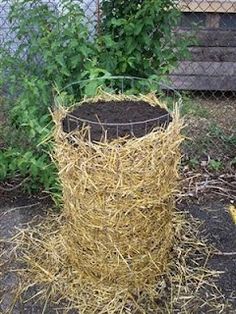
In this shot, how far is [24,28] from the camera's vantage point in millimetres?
3732

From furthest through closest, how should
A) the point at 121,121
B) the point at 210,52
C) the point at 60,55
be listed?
the point at 210,52
the point at 60,55
the point at 121,121

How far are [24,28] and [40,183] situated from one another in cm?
107

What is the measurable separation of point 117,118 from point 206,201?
135 centimetres

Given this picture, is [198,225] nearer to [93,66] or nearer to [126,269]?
[126,269]

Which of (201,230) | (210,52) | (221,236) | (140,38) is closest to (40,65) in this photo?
(140,38)

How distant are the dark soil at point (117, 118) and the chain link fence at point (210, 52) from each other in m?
2.35

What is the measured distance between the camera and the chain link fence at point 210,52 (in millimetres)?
5543

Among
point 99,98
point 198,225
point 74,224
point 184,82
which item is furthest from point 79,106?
point 184,82

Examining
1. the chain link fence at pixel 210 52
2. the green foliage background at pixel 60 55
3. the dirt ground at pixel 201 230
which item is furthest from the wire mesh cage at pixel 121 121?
the chain link fence at pixel 210 52

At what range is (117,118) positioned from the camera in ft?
9.98

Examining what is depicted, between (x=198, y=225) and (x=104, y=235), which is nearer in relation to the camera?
(x=104, y=235)

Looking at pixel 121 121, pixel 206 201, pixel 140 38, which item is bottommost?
pixel 206 201

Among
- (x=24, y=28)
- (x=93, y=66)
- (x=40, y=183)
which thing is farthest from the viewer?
(x=40, y=183)

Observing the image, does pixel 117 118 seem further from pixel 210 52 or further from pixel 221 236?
pixel 210 52
